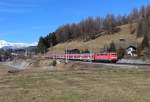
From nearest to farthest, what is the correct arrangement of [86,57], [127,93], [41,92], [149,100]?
[149,100] < [127,93] < [41,92] < [86,57]

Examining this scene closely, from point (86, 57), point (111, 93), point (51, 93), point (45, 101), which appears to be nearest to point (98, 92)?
point (111, 93)

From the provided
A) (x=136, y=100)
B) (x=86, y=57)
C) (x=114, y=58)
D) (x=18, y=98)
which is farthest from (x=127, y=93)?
(x=86, y=57)

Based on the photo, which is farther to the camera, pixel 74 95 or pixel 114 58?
pixel 114 58

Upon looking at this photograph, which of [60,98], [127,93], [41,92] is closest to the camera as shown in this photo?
[60,98]

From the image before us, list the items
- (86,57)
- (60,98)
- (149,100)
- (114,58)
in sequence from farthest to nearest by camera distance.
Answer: (86,57)
(114,58)
(60,98)
(149,100)

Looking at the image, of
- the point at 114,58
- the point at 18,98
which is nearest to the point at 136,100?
the point at 18,98

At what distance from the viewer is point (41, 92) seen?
24047 millimetres

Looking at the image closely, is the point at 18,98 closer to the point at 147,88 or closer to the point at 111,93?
the point at 111,93

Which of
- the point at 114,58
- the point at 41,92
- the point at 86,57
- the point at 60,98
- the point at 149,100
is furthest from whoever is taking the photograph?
the point at 86,57

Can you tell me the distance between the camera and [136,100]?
1973cm

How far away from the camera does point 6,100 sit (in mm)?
20797

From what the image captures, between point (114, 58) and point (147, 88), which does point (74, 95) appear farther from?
point (114, 58)

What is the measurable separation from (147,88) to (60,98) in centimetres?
669

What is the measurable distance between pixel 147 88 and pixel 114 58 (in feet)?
244
